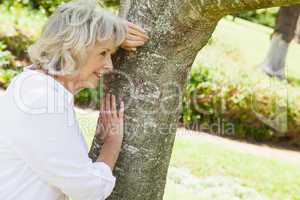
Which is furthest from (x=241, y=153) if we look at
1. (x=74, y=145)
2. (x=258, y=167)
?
(x=74, y=145)

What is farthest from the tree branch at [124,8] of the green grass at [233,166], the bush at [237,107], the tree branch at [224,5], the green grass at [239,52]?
the green grass at [239,52]

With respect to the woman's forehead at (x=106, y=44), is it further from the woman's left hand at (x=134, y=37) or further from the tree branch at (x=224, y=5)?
the tree branch at (x=224, y=5)

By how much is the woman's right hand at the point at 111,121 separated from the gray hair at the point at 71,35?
425 millimetres

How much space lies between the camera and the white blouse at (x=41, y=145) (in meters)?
2.33

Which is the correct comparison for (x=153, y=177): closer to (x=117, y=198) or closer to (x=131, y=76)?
(x=117, y=198)

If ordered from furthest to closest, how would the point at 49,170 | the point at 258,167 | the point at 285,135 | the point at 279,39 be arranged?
the point at 279,39 < the point at 285,135 < the point at 258,167 < the point at 49,170

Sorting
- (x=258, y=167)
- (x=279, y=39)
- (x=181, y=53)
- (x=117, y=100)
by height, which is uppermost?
(x=279, y=39)

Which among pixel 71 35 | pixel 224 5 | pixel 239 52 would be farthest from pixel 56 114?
pixel 239 52

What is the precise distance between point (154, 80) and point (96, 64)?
1.26 feet

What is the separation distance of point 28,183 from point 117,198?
28.0 inches

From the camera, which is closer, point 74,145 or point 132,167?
point 74,145

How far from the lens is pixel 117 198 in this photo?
3.01m

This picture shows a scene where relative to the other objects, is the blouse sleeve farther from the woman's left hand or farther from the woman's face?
the woman's left hand

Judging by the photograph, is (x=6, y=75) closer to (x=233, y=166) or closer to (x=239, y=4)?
(x=233, y=166)
